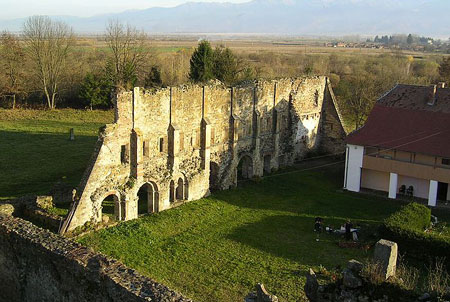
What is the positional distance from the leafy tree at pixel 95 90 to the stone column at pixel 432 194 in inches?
1569

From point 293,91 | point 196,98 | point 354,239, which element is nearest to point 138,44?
point 293,91

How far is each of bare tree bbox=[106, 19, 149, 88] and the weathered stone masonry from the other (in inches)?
1025

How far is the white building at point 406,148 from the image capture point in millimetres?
29828

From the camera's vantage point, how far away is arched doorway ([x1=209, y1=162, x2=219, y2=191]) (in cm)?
3189

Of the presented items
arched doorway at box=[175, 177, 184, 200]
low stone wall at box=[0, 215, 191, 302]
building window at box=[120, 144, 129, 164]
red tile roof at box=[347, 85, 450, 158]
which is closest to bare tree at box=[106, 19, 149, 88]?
arched doorway at box=[175, 177, 184, 200]

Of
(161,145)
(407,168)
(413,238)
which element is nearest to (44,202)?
(161,145)

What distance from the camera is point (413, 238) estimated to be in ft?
73.9

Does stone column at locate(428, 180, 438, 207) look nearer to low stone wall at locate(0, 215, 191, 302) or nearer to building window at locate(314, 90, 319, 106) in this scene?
building window at locate(314, 90, 319, 106)

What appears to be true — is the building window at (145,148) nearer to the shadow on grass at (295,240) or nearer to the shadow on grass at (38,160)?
the shadow on grass at (295,240)

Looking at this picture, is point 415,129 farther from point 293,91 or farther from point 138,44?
point 138,44

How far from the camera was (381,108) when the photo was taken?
33.6 m

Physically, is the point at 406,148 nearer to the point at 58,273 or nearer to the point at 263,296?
the point at 263,296

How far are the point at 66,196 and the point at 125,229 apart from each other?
6.77 meters

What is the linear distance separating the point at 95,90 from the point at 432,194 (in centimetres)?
4135
